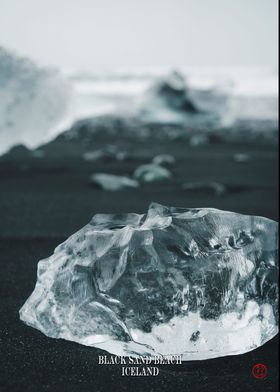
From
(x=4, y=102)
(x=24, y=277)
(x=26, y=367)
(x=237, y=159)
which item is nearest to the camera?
(x=26, y=367)

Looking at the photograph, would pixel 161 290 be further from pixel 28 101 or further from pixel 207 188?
pixel 207 188

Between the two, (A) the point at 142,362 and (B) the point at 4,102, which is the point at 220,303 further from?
(B) the point at 4,102

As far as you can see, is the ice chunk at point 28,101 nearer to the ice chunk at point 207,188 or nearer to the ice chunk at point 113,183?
the ice chunk at point 113,183

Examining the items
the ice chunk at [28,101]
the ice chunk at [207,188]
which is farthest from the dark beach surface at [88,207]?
the ice chunk at [28,101]

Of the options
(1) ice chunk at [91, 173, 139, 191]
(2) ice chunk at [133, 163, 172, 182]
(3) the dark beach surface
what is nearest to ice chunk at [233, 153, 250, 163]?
(3) the dark beach surface

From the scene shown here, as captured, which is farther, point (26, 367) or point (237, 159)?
point (237, 159)

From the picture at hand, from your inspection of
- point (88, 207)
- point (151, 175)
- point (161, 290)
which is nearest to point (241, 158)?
point (151, 175)

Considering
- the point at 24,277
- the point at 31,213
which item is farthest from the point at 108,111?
the point at 24,277
